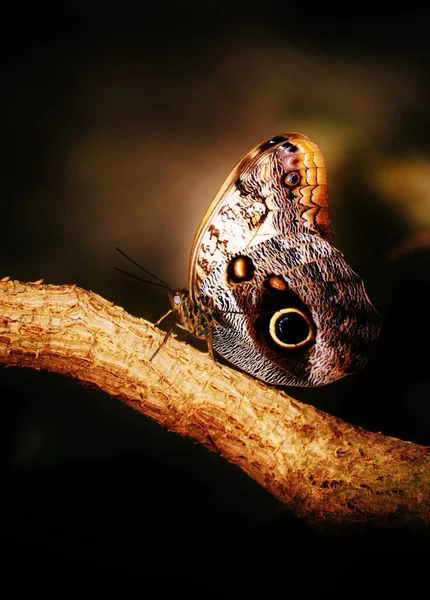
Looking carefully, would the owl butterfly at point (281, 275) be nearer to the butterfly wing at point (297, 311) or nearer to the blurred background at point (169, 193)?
the butterfly wing at point (297, 311)

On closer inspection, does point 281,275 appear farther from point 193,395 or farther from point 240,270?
point 193,395

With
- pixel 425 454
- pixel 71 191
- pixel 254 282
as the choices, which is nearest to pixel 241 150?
pixel 254 282

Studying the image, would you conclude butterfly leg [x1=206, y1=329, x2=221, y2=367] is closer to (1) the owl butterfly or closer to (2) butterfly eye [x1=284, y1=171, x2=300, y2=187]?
(1) the owl butterfly

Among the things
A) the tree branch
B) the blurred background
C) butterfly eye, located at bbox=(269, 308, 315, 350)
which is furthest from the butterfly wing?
the blurred background

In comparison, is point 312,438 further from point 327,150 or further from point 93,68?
point 93,68

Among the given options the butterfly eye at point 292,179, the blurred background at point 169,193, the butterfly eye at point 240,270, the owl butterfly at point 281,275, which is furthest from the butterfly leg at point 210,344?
the butterfly eye at point 292,179
